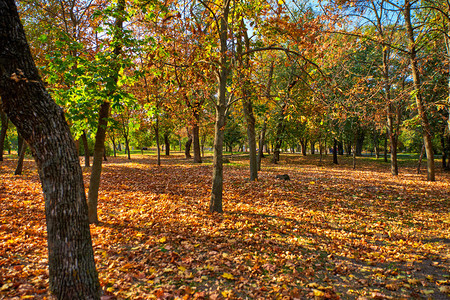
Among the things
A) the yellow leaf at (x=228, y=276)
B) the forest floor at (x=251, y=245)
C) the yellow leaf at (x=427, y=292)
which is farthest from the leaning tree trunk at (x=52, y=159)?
the yellow leaf at (x=427, y=292)

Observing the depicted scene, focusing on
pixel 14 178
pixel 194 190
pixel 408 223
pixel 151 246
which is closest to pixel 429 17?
pixel 408 223

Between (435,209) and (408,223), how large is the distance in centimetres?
204

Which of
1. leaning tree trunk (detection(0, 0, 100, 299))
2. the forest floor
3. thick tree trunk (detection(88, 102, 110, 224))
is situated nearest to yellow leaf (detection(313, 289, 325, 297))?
the forest floor

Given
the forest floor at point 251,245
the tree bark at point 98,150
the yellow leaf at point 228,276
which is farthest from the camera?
the tree bark at point 98,150

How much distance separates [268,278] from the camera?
4.20 metres

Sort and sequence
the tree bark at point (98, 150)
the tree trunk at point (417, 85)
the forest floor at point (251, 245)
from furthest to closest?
1. the tree trunk at point (417, 85)
2. the tree bark at point (98, 150)
3. the forest floor at point (251, 245)

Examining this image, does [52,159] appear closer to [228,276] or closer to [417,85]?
[228,276]

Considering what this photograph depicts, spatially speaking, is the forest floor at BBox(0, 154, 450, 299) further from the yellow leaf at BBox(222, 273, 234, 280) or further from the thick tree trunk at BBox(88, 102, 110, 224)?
the thick tree trunk at BBox(88, 102, 110, 224)

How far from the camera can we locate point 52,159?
9.09ft

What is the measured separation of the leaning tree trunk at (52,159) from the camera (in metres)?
2.62

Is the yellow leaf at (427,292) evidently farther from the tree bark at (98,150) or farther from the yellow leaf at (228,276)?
the tree bark at (98,150)

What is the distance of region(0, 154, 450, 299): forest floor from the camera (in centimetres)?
390

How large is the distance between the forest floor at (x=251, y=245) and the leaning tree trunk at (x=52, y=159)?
1011mm

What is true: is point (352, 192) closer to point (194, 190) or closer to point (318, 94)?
point (318, 94)
